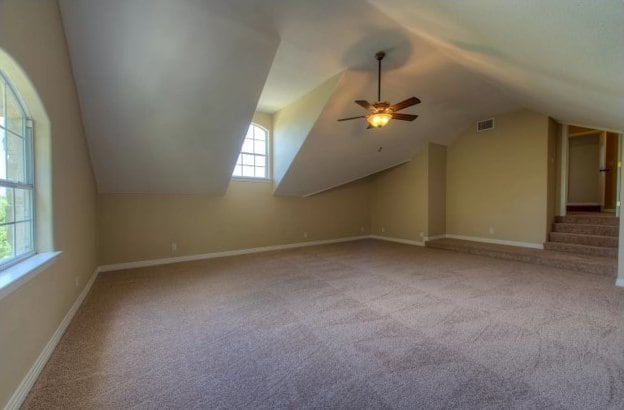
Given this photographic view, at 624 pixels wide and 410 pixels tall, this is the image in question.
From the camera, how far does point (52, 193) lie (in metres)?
2.28

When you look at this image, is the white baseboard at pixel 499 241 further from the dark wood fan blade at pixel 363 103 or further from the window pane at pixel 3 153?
the window pane at pixel 3 153

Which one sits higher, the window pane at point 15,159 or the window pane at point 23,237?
the window pane at point 15,159

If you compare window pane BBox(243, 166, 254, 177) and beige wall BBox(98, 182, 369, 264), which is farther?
window pane BBox(243, 166, 254, 177)

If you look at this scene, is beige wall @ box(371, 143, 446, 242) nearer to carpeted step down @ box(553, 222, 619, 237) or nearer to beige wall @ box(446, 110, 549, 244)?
beige wall @ box(446, 110, 549, 244)

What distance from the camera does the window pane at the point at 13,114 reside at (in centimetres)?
192

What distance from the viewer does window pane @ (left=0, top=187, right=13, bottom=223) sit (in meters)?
1.77

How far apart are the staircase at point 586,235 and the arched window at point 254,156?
627 cm

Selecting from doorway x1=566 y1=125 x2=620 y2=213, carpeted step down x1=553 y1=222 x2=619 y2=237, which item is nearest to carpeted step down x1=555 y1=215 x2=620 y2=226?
carpeted step down x1=553 y1=222 x2=619 y2=237

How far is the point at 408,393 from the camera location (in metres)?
1.70

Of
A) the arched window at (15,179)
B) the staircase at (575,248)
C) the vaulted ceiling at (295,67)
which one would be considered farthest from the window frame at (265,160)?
the staircase at (575,248)

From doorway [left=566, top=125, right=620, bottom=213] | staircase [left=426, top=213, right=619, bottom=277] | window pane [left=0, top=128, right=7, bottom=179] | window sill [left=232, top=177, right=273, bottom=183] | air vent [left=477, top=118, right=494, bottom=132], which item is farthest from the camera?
doorway [left=566, top=125, right=620, bottom=213]

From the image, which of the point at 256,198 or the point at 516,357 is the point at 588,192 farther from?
the point at 256,198

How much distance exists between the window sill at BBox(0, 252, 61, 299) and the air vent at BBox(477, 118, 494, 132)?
7.91m

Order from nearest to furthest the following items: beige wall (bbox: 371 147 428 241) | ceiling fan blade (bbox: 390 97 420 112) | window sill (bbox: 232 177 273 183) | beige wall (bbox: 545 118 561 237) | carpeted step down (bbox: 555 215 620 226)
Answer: ceiling fan blade (bbox: 390 97 420 112) → carpeted step down (bbox: 555 215 620 226) → beige wall (bbox: 545 118 561 237) → window sill (bbox: 232 177 273 183) → beige wall (bbox: 371 147 428 241)
